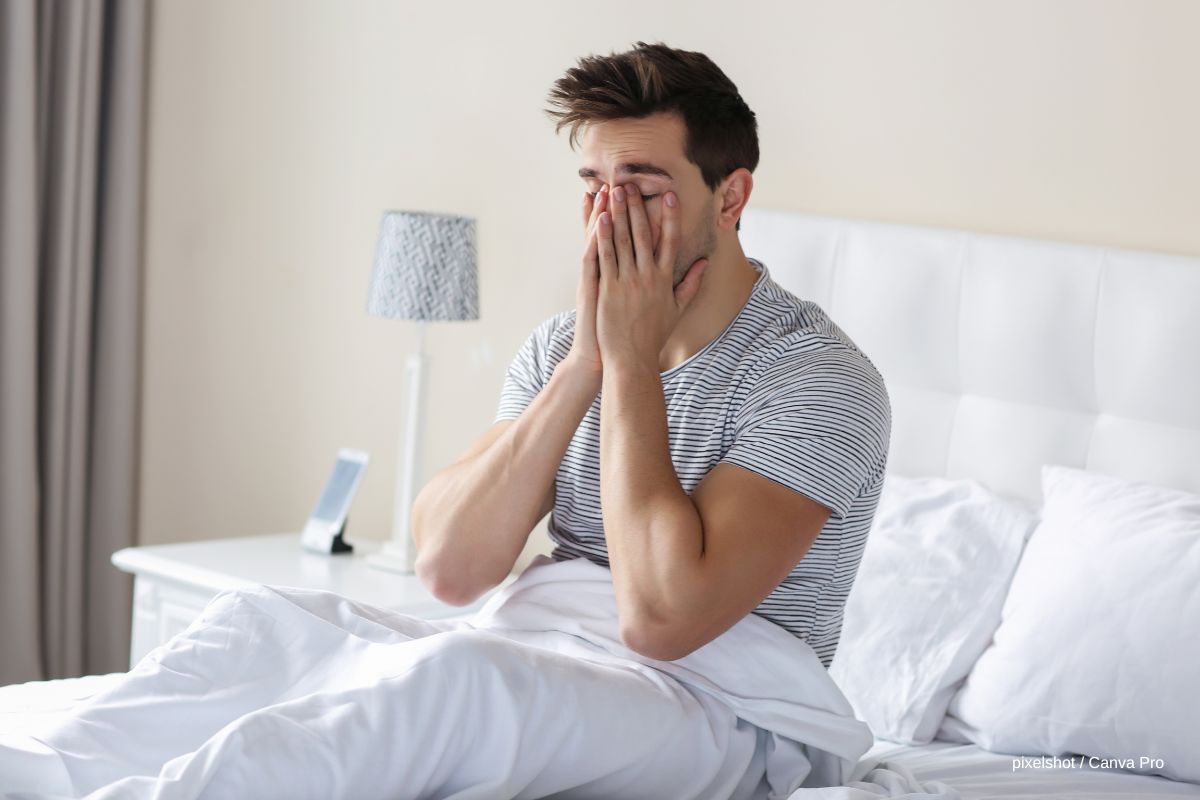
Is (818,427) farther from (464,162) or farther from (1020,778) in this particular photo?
(464,162)

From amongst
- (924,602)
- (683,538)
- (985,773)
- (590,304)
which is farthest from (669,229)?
(985,773)

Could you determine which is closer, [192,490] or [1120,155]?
[1120,155]

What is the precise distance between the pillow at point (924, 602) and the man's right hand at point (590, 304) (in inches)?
23.5

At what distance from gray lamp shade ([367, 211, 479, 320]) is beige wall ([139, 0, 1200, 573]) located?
22 centimetres

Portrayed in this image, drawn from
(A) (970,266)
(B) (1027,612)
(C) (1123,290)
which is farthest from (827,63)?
(B) (1027,612)

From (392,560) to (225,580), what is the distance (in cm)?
33

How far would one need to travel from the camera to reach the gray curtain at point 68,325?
118 inches

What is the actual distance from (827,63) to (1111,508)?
0.96m

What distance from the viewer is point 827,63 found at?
2430 mm

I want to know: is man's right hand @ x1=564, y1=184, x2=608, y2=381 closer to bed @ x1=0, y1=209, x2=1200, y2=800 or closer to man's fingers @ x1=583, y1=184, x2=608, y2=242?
man's fingers @ x1=583, y1=184, x2=608, y2=242

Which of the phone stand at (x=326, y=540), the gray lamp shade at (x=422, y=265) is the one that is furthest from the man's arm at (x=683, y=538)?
the phone stand at (x=326, y=540)

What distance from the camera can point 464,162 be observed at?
286 centimetres

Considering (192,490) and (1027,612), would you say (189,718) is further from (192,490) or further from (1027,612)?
(192,490)

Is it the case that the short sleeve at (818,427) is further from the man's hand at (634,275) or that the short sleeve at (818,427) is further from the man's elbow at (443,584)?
A: the man's elbow at (443,584)
